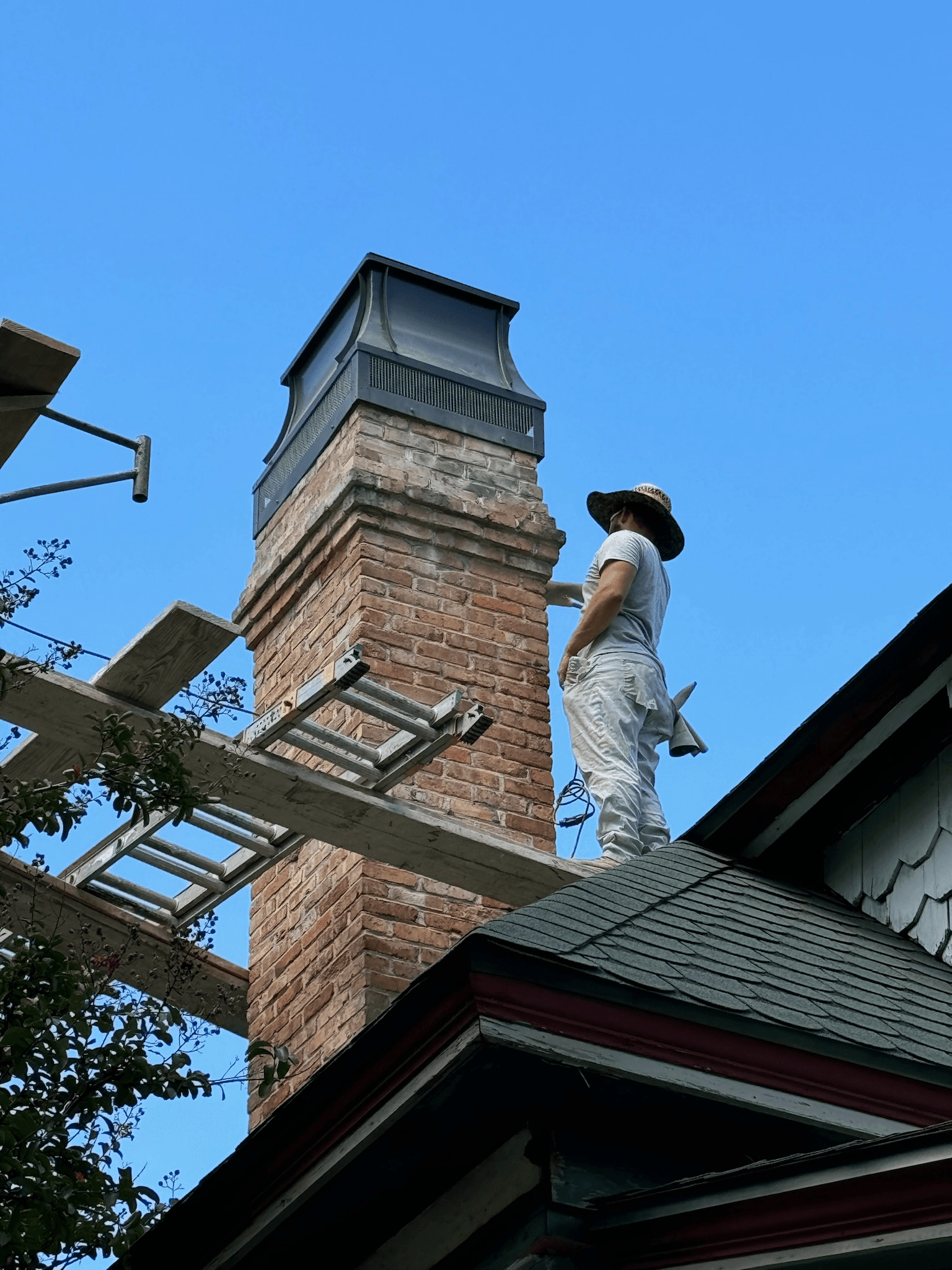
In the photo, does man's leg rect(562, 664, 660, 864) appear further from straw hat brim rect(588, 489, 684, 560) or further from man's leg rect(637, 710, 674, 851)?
straw hat brim rect(588, 489, 684, 560)

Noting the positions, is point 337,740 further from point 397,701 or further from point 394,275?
point 394,275

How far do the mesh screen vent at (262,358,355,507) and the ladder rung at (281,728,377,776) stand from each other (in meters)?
2.41

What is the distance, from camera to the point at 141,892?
832cm

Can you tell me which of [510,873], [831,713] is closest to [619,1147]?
[831,713]

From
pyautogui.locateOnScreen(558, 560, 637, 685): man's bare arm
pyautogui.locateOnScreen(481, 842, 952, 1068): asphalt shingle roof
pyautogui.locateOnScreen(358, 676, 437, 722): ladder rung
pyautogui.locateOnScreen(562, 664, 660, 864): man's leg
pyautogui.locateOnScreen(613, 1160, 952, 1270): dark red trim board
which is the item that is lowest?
pyautogui.locateOnScreen(613, 1160, 952, 1270): dark red trim board

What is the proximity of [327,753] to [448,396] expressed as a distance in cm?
271

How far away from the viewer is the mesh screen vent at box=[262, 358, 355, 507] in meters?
9.41

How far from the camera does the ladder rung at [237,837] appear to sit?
25.2ft

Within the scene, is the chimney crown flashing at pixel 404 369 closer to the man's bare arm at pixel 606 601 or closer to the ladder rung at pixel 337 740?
the man's bare arm at pixel 606 601

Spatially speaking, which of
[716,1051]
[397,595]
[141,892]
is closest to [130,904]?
[141,892]

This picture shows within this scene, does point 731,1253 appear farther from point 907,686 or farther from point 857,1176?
point 907,686

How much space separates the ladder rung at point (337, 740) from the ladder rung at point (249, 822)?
1.34 ft

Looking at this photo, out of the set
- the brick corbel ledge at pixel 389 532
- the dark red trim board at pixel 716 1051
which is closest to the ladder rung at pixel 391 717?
the brick corbel ledge at pixel 389 532

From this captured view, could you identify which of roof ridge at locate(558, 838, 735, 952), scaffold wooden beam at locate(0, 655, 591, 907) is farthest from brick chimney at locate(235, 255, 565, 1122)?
roof ridge at locate(558, 838, 735, 952)
